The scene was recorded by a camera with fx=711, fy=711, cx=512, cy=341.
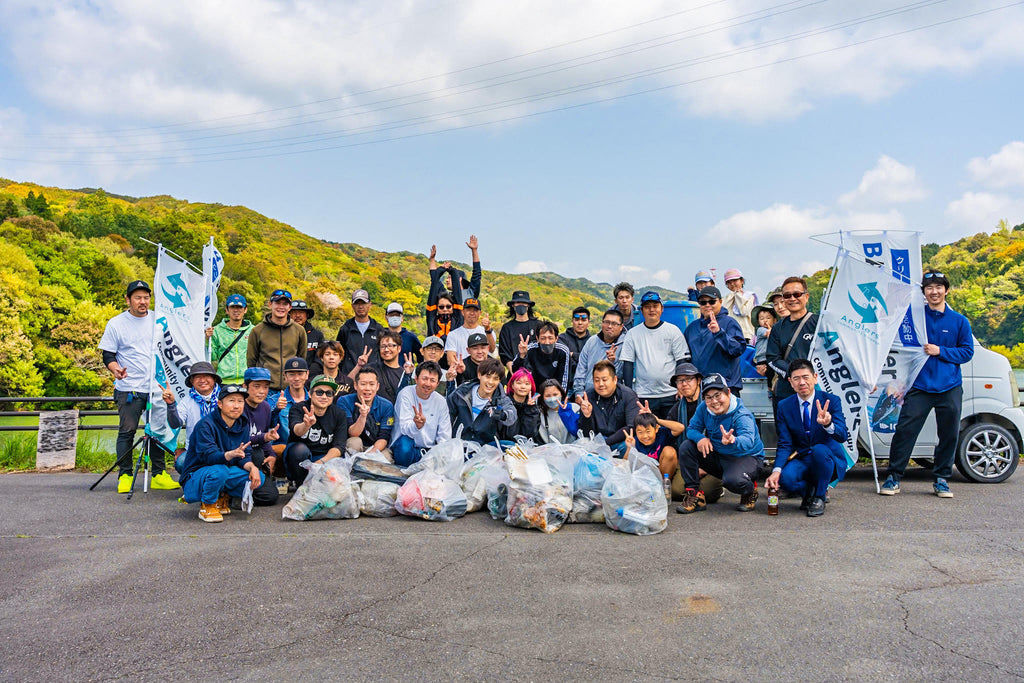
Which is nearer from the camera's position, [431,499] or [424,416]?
[431,499]

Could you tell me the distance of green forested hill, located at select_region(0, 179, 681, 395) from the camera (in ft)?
145

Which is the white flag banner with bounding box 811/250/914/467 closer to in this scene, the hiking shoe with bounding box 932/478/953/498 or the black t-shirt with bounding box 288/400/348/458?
the hiking shoe with bounding box 932/478/953/498

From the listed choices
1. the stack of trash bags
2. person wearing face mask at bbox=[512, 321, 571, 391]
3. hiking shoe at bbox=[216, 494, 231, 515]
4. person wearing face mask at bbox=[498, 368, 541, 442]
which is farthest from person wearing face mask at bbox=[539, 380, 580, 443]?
hiking shoe at bbox=[216, 494, 231, 515]

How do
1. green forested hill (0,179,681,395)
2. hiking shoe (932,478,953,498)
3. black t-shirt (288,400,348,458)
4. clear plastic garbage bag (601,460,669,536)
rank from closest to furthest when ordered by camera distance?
clear plastic garbage bag (601,460,669,536), hiking shoe (932,478,953,498), black t-shirt (288,400,348,458), green forested hill (0,179,681,395)

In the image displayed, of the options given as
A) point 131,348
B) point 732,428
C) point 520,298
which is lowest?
point 732,428

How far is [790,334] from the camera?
792 cm

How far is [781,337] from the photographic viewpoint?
26.2 ft

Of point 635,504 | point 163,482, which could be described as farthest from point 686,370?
point 163,482

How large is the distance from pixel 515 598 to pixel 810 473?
3.60 metres

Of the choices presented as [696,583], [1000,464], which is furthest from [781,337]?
[696,583]

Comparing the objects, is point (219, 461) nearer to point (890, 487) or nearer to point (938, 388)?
point (890, 487)

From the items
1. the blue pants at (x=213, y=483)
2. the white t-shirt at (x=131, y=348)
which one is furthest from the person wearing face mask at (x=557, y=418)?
the white t-shirt at (x=131, y=348)

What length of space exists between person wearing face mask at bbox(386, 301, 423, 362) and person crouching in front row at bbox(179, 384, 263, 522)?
2218mm

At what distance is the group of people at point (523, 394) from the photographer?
6664mm
